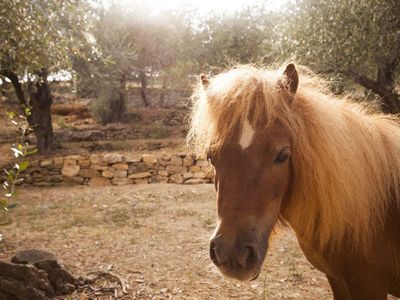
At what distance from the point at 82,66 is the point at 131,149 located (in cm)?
384

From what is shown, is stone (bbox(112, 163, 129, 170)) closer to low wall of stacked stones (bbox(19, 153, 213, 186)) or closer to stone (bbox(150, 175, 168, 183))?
low wall of stacked stones (bbox(19, 153, 213, 186))

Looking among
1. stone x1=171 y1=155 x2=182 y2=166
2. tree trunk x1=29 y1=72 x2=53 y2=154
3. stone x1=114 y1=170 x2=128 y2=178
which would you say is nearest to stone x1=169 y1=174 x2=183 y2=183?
stone x1=171 y1=155 x2=182 y2=166

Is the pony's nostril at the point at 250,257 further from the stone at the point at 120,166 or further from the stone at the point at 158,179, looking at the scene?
the stone at the point at 120,166

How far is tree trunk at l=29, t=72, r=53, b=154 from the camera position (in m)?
12.0

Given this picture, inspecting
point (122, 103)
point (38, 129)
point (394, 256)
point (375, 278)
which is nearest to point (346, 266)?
point (375, 278)

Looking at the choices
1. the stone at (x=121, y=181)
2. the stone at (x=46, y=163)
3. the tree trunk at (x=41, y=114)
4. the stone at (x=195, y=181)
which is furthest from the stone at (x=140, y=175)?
the tree trunk at (x=41, y=114)

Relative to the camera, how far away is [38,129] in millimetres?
11977

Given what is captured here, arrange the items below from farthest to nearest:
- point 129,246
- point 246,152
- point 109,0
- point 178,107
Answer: point 178,107 < point 109,0 < point 129,246 < point 246,152

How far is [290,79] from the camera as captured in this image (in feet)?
6.55

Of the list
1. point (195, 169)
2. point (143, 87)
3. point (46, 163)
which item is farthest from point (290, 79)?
point (143, 87)

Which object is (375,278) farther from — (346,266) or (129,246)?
(129,246)

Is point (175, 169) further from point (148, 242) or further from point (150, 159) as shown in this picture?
point (148, 242)

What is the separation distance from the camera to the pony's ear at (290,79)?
6.50 ft

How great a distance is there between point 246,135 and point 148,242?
13.7ft
